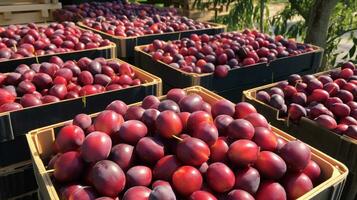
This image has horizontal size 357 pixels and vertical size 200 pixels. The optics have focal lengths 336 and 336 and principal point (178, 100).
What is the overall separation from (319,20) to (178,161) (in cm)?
330

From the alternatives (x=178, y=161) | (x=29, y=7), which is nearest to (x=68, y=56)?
(x=178, y=161)

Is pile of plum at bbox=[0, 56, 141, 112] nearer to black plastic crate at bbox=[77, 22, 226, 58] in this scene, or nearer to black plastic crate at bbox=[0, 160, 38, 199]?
black plastic crate at bbox=[0, 160, 38, 199]

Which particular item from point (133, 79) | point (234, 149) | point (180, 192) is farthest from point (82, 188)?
point (133, 79)

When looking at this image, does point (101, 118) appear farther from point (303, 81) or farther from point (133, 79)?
point (303, 81)

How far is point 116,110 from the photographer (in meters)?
1.58

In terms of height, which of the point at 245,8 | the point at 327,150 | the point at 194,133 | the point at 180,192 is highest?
the point at 245,8

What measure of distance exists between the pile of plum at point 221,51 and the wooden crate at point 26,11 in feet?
6.58

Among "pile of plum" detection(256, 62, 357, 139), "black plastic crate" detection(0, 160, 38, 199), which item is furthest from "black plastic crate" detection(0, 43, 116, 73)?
"pile of plum" detection(256, 62, 357, 139)

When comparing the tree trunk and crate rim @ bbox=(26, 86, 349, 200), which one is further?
the tree trunk

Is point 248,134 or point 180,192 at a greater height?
point 248,134

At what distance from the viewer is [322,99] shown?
214cm

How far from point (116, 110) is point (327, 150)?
113 cm

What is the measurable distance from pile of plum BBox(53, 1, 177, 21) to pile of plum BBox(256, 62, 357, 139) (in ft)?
8.68

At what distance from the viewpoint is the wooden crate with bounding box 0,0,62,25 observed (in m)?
4.11
